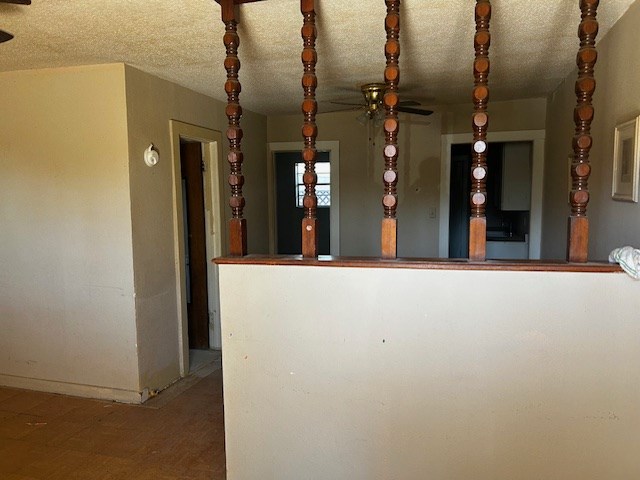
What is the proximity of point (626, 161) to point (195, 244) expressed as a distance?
3174mm

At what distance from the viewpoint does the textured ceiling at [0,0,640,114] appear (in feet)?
6.15

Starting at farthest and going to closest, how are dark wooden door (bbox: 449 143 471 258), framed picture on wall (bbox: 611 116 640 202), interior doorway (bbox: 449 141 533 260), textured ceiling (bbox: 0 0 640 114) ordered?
dark wooden door (bbox: 449 143 471 258) < interior doorway (bbox: 449 141 533 260) < textured ceiling (bbox: 0 0 640 114) < framed picture on wall (bbox: 611 116 640 202)

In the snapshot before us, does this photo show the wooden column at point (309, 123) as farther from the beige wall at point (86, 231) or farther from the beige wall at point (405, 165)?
the beige wall at point (405, 165)

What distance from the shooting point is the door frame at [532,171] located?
392 cm

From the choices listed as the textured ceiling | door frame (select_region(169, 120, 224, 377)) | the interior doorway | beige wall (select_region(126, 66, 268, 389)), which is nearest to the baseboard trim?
beige wall (select_region(126, 66, 268, 389))

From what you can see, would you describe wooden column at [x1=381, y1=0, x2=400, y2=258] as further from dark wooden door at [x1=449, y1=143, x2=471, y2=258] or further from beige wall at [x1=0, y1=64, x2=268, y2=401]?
dark wooden door at [x1=449, y1=143, x2=471, y2=258]

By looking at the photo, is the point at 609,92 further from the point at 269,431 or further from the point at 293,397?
the point at 269,431

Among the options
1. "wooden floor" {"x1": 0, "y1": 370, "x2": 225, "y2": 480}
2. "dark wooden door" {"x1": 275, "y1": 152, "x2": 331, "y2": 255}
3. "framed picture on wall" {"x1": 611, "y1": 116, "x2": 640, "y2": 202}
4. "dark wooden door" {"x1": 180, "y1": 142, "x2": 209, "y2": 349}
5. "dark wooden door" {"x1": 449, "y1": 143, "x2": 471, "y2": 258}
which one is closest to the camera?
"framed picture on wall" {"x1": 611, "y1": 116, "x2": 640, "y2": 202}

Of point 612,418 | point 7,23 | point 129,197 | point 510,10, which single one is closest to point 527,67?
point 510,10

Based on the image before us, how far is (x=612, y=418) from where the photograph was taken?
4.95ft

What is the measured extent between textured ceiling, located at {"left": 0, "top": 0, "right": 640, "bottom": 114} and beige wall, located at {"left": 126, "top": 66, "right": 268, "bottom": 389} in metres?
0.17

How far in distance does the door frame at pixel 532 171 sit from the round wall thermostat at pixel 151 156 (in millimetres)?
2585

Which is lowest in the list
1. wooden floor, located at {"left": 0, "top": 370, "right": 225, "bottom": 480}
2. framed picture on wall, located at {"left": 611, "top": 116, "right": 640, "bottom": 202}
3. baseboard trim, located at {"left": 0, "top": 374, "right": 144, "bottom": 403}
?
wooden floor, located at {"left": 0, "top": 370, "right": 225, "bottom": 480}

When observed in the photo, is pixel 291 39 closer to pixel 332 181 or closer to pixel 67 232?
pixel 67 232
